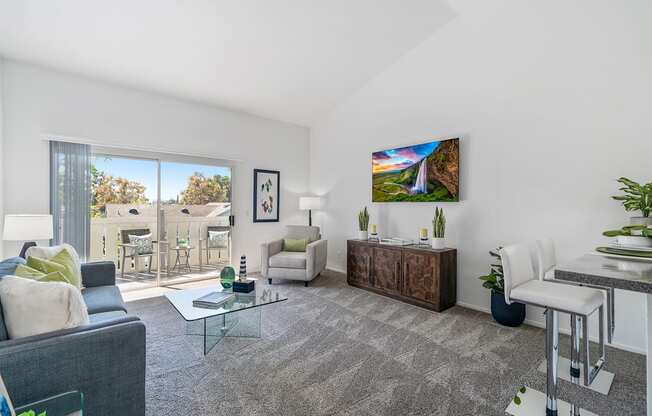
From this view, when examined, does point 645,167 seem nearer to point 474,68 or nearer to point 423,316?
point 474,68

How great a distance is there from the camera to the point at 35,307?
58.7 inches

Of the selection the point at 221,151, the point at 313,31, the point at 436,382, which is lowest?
the point at 436,382

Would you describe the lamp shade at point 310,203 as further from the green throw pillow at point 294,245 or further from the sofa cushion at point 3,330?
the sofa cushion at point 3,330

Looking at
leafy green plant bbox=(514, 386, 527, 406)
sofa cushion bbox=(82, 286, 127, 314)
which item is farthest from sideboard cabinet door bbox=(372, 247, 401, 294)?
sofa cushion bbox=(82, 286, 127, 314)

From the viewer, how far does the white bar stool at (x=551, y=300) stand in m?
1.69

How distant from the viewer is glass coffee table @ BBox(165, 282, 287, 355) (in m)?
2.62

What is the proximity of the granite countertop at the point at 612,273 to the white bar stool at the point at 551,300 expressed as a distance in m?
0.28

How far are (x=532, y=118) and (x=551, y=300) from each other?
2.29m

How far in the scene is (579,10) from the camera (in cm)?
292

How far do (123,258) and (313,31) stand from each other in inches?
161

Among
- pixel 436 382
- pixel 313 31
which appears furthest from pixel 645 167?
pixel 313 31

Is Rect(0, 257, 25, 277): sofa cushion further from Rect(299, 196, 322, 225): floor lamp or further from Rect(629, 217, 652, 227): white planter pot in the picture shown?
Rect(629, 217, 652, 227): white planter pot

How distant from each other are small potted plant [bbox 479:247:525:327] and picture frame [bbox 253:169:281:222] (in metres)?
3.79

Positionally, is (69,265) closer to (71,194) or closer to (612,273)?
(71,194)
